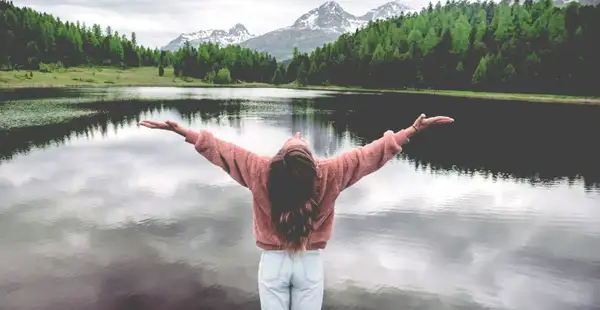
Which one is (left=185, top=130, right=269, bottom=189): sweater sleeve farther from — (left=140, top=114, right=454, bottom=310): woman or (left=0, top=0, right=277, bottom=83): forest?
(left=0, top=0, right=277, bottom=83): forest

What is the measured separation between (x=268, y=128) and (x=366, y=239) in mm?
29405

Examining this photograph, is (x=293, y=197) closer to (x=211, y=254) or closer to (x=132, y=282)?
(x=132, y=282)

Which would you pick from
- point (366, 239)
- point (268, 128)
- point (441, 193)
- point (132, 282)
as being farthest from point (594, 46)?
point (132, 282)

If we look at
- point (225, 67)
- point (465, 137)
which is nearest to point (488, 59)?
point (465, 137)

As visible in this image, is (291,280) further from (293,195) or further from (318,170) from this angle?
(318,170)

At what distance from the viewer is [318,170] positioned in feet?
12.5

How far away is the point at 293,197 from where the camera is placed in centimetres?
356

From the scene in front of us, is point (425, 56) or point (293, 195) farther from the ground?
point (425, 56)

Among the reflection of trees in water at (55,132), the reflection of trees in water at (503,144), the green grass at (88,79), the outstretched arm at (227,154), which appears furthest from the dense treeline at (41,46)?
the outstretched arm at (227,154)

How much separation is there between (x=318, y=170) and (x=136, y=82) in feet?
542

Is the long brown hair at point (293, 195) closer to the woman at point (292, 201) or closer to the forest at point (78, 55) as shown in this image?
the woman at point (292, 201)

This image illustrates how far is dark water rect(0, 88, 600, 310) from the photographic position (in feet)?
35.6

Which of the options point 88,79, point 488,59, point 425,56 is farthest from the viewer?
point 88,79

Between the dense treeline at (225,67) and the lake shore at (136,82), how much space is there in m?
4.31
